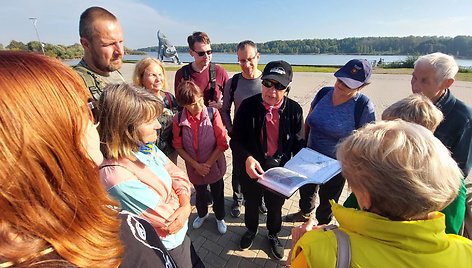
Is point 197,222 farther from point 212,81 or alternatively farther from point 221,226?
point 212,81

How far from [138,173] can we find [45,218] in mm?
936

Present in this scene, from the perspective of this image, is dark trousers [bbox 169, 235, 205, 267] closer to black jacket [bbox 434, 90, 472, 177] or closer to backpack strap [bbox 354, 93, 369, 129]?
backpack strap [bbox 354, 93, 369, 129]

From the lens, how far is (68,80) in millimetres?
644

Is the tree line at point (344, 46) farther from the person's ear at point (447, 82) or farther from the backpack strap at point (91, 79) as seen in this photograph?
the person's ear at point (447, 82)

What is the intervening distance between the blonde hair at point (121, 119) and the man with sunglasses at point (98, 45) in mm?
816

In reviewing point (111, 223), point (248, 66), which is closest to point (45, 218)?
point (111, 223)

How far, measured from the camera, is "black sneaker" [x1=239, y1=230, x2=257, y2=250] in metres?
2.91

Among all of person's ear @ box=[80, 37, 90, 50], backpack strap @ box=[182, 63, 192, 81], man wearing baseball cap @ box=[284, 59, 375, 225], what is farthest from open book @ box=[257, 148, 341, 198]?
backpack strap @ box=[182, 63, 192, 81]

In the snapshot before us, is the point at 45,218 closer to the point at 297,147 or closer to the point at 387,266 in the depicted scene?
the point at 387,266

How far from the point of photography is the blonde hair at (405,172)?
35.9 inches

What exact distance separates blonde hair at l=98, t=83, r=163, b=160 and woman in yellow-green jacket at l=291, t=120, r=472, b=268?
44.9 inches

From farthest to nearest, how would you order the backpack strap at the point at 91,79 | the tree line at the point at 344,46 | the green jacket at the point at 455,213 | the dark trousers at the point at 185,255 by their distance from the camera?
1. the tree line at the point at 344,46
2. the backpack strap at the point at 91,79
3. the dark trousers at the point at 185,255
4. the green jacket at the point at 455,213

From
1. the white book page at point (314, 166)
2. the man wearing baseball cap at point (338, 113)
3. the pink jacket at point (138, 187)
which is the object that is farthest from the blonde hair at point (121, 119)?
the man wearing baseball cap at point (338, 113)

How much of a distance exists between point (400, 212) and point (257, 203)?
1996 millimetres
